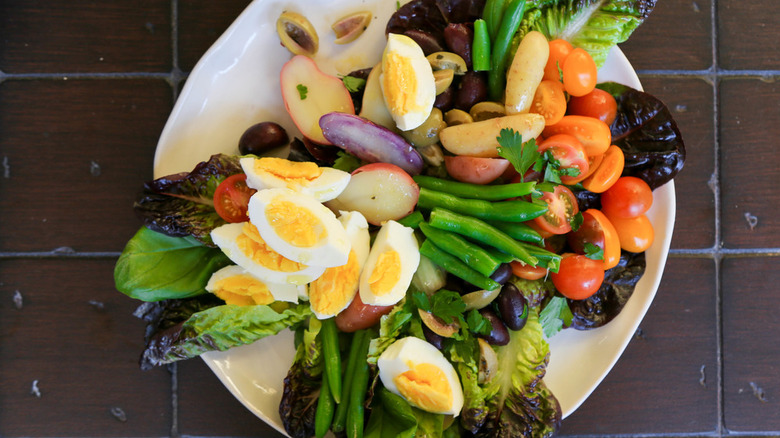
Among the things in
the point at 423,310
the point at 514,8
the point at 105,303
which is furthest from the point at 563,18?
the point at 105,303

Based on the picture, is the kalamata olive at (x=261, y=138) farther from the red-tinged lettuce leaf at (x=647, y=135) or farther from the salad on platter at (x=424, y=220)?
the red-tinged lettuce leaf at (x=647, y=135)

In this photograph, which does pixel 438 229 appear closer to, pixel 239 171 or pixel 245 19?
pixel 239 171

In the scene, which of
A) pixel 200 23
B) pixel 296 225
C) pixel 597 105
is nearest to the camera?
pixel 296 225

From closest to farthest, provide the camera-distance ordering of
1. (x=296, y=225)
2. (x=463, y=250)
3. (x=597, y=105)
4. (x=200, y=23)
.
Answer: (x=296, y=225)
(x=463, y=250)
(x=597, y=105)
(x=200, y=23)

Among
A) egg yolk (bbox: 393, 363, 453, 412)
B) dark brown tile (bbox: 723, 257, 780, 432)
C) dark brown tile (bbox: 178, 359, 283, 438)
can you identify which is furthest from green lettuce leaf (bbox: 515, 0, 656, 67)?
dark brown tile (bbox: 178, 359, 283, 438)

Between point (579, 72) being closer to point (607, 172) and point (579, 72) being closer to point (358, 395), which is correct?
point (607, 172)

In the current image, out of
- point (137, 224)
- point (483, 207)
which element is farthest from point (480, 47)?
point (137, 224)

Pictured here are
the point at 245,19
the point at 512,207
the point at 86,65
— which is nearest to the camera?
the point at 512,207
